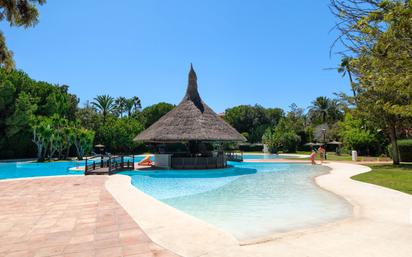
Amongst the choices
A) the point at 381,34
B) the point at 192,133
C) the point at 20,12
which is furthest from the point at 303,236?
the point at 192,133

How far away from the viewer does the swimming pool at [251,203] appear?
241 inches

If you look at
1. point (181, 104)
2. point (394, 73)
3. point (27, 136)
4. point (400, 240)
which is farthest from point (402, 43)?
point (27, 136)

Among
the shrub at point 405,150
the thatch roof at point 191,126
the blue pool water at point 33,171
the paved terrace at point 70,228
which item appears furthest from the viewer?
the shrub at point 405,150

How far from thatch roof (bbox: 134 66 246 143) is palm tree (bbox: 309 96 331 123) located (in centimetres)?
4599

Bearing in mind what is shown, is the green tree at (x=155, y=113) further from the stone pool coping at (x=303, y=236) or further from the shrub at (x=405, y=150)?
the stone pool coping at (x=303, y=236)

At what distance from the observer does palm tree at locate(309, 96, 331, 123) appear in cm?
6003

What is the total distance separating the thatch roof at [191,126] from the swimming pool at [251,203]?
192 inches

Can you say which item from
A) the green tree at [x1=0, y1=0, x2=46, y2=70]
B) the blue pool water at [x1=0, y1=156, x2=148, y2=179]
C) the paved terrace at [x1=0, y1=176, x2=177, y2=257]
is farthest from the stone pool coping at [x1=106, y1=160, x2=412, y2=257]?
the blue pool water at [x1=0, y1=156, x2=148, y2=179]

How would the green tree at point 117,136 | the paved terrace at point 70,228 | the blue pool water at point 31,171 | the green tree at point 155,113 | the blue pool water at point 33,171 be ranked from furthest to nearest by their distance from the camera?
the green tree at point 155,113 < the green tree at point 117,136 < the blue pool water at point 31,171 < the blue pool water at point 33,171 < the paved terrace at point 70,228

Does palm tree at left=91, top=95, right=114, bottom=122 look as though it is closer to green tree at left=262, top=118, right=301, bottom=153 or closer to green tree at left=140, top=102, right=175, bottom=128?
green tree at left=140, top=102, right=175, bottom=128

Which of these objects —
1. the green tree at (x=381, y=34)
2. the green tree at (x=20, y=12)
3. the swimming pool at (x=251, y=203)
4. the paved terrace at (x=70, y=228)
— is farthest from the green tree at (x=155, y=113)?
the green tree at (x=381, y=34)

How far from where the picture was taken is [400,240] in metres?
4.22

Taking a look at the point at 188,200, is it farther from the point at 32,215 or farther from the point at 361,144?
the point at 361,144

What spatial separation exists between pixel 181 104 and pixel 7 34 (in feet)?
46.7
